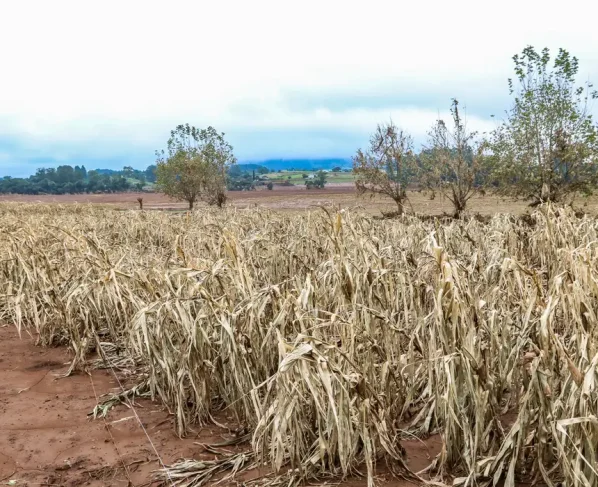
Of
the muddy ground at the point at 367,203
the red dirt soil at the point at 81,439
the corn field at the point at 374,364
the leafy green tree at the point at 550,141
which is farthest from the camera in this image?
the muddy ground at the point at 367,203

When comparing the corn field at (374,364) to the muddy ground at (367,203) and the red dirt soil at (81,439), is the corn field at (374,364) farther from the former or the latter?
the muddy ground at (367,203)

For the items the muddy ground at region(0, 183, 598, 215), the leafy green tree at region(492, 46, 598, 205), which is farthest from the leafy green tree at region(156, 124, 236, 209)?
the leafy green tree at region(492, 46, 598, 205)

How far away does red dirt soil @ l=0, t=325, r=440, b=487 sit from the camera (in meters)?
3.19

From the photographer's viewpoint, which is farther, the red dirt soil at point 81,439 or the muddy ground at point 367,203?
the muddy ground at point 367,203

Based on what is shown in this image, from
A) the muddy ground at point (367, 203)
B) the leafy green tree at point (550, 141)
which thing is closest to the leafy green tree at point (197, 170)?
the muddy ground at point (367, 203)

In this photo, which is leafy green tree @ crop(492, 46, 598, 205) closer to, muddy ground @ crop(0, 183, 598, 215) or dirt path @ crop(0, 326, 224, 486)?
muddy ground @ crop(0, 183, 598, 215)

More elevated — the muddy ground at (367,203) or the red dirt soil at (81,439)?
the muddy ground at (367,203)

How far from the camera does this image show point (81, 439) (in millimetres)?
3613

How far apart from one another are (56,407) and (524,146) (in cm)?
1432

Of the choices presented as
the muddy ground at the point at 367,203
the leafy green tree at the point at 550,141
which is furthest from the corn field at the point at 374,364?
the leafy green tree at the point at 550,141

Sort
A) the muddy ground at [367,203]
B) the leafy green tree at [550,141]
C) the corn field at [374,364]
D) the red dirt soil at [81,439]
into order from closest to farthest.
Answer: the corn field at [374,364] → the red dirt soil at [81,439] → the leafy green tree at [550,141] → the muddy ground at [367,203]

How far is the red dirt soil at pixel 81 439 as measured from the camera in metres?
3.19

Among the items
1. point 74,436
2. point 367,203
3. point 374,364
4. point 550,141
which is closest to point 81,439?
point 74,436

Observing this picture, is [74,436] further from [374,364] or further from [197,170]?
[197,170]
